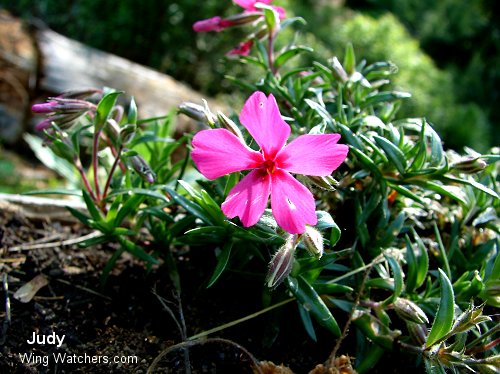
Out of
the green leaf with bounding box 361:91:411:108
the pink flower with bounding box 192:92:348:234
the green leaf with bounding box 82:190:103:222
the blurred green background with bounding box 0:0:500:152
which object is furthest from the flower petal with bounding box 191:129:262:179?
the blurred green background with bounding box 0:0:500:152

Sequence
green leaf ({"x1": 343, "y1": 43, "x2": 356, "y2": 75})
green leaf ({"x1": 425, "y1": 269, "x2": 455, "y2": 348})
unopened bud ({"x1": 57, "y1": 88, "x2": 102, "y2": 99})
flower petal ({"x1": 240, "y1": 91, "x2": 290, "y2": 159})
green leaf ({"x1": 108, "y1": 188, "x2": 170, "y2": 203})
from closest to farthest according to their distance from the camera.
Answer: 1. flower petal ({"x1": 240, "y1": 91, "x2": 290, "y2": 159})
2. green leaf ({"x1": 425, "y1": 269, "x2": 455, "y2": 348})
3. green leaf ({"x1": 108, "y1": 188, "x2": 170, "y2": 203})
4. unopened bud ({"x1": 57, "y1": 88, "x2": 102, "y2": 99})
5. green leaf ({"x1": 343, "y1": 43, "x2": 356, "y2": 75})

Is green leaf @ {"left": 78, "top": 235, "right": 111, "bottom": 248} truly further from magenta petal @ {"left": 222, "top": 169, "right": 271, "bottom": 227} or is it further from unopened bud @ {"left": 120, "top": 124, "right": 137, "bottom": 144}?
magenta petal @ {"left": 222, "top": 169, "right": 271, "bottom": 227}

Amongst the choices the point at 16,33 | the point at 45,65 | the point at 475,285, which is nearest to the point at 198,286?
the point at 475,285

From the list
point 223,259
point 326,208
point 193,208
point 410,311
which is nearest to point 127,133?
point 193,208

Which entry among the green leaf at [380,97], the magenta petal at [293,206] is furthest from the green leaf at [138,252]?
the green leaf at [380,97]

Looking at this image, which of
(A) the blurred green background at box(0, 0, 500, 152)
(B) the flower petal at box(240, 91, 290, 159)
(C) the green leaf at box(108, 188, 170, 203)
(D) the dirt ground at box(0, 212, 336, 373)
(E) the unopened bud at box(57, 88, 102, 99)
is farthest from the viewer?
(A) the blurred green background at box(0, 0, 500, 152)

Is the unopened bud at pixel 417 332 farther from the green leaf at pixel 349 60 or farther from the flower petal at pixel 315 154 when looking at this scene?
the green leaf at pixel 349 60
